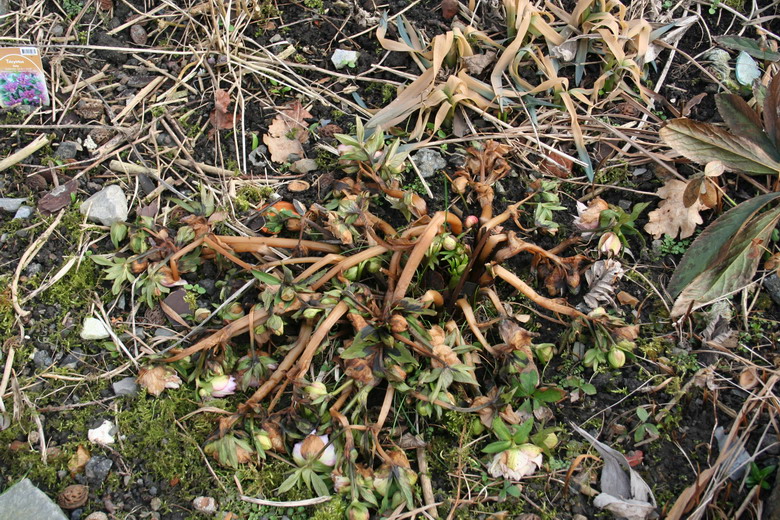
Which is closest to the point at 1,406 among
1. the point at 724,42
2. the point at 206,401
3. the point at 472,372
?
the point at 206,401

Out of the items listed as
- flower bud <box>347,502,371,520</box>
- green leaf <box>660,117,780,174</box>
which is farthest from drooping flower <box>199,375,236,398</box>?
green leaf <box>660,117,780,174</box>

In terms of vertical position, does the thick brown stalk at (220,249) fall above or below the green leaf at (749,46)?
below

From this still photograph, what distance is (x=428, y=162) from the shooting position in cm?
234

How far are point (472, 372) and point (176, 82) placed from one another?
5.40 ft

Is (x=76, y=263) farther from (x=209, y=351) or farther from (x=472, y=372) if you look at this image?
(x=472, y=372)

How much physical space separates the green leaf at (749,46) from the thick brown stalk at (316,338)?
1.87 m

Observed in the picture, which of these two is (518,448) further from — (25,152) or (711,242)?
(25,152)

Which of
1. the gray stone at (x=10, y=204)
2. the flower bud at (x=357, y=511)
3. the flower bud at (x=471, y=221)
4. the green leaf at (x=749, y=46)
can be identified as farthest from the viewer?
the green leaf at (x=749, y=46)

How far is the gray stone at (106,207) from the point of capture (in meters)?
2.22

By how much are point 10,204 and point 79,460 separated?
0.98 m

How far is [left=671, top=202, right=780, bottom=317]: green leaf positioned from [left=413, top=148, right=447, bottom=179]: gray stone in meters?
0.91

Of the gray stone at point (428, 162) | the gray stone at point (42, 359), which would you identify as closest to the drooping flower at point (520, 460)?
the gray stone at point (428, 162)

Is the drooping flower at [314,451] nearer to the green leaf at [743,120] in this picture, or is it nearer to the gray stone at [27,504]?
the gray stone at [27,504]

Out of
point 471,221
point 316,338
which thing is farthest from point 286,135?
point 316,338
